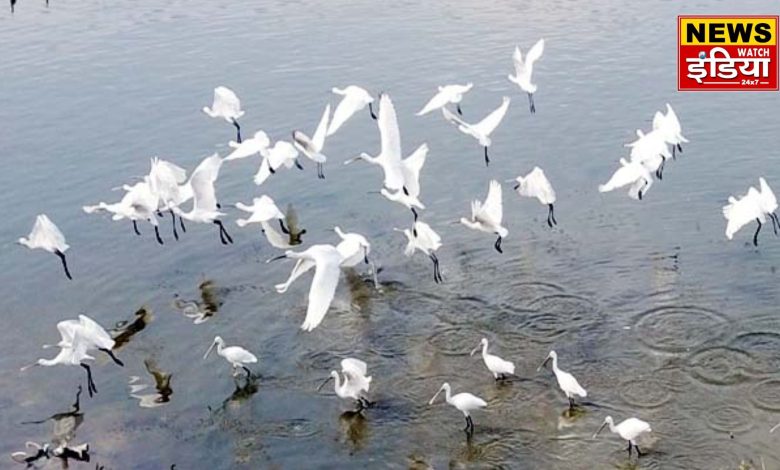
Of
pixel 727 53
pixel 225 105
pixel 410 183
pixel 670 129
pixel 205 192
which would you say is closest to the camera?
pixel 410 183

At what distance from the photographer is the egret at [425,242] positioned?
1638 centimetres

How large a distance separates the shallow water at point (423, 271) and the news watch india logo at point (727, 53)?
454 mm

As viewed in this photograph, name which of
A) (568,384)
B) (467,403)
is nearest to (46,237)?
(467,403)

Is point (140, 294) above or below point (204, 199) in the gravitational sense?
below

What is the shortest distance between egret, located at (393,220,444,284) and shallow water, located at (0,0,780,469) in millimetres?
185

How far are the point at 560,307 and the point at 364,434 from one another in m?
3.62

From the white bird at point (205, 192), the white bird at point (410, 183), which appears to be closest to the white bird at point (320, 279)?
the white bird at point (410, 183)

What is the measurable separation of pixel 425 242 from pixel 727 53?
11.1 meters

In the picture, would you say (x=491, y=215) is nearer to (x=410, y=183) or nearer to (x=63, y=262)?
(x=410, y=183)

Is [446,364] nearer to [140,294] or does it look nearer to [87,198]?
[140,294]

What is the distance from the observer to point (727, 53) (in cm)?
2441

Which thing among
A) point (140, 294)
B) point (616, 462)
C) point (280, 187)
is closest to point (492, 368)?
point (616, 462)

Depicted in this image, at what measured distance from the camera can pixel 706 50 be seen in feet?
81.6

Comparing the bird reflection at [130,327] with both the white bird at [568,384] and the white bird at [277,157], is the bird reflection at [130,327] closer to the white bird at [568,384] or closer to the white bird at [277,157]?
the white bird at [277,157]
